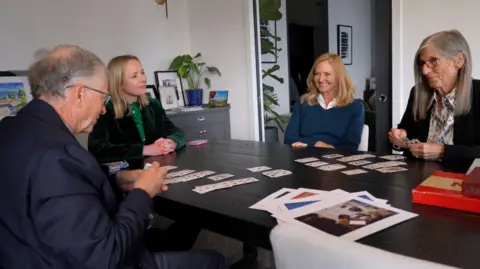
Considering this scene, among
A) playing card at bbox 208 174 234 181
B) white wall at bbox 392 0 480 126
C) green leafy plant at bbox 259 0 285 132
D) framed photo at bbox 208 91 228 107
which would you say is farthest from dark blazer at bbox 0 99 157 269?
green leafy plant at bbox 259 0 285 132

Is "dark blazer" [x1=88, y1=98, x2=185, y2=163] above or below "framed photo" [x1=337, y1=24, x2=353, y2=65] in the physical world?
below

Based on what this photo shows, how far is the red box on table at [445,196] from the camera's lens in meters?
1.22

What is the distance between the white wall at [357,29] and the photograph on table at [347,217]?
17.7 ft

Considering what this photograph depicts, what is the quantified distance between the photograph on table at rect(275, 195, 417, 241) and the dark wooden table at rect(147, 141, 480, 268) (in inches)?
1.3

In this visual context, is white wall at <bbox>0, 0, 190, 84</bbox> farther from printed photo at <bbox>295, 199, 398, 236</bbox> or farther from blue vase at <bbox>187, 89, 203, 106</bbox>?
printed photo at <bbox>295, 199, 398, 236</bbox>

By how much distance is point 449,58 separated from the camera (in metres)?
1.87

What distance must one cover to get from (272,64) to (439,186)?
4.34 m

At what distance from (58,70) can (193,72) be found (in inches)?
151

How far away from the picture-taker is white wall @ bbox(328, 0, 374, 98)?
645cm

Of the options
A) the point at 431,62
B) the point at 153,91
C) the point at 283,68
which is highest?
the point at 283,68

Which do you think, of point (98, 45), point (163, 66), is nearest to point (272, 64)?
point (163, 66)

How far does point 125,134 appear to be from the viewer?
8.13 ft

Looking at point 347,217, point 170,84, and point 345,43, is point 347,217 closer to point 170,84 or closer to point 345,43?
point 170,84

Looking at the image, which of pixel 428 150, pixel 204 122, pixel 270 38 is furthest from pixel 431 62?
pixel 270 38
